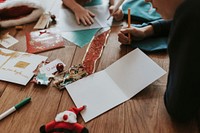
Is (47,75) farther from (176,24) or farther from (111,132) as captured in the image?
(176,24)

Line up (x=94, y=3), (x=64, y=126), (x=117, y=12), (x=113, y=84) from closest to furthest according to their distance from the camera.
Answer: (x=64, y=126), (x=113, y=84), (x=117, y=12), (x=94, y=3)

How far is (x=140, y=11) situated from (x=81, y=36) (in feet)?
0.95

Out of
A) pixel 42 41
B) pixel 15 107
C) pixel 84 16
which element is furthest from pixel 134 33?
pixel 15 107

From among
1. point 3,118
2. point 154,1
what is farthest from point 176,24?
point 3,118

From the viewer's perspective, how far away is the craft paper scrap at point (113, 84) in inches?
29.6

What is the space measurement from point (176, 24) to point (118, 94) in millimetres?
310

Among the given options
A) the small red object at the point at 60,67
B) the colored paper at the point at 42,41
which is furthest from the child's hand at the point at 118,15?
the small red object at the point at 60,67

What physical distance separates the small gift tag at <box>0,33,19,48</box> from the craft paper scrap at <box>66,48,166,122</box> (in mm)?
367

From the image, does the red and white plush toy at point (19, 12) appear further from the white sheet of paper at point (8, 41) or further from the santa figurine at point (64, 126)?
the santa figurine at point (64, 126)

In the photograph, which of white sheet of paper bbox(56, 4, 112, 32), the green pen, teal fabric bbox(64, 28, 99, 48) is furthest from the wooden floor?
white sheet of paper bbox(56, 4, 112, 32)

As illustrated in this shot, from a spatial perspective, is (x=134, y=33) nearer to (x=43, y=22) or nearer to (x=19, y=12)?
(x=43, y=22)

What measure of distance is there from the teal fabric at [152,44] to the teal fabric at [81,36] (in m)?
0.18

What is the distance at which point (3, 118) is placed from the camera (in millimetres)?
733

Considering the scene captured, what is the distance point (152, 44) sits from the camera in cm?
94
